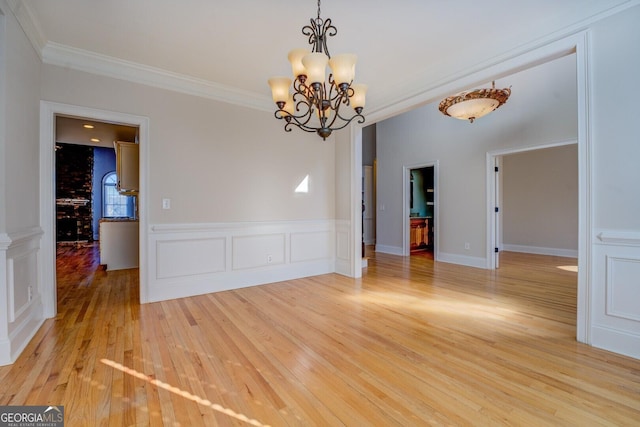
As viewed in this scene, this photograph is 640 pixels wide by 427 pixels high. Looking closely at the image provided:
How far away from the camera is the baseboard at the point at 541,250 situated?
651 centimetres

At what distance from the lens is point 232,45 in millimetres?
2893

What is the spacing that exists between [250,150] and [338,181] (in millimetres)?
1574

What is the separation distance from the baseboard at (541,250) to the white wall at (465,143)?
9.50ft

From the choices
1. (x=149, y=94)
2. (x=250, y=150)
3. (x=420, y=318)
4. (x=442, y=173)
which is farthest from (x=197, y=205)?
(x=442, y=173)

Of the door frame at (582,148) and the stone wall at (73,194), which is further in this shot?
the stone wall at (73,194)

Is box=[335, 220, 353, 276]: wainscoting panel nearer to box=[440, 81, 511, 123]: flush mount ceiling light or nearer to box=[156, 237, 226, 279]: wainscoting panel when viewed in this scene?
box=[156, 237, 226, 279]: wainscoting panel

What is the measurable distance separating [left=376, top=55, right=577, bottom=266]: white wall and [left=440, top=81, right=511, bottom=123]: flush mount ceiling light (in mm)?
1036

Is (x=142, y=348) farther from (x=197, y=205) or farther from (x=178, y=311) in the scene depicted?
(x=197, y=205)

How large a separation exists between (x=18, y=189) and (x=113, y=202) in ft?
29.4

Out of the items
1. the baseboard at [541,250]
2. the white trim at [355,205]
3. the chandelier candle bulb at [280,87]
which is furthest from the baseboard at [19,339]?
the baseboard at [541,250]

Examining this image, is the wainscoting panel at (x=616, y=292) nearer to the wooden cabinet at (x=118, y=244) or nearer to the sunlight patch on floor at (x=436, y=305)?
the sunlight patch on floor at (x=436, y=305)

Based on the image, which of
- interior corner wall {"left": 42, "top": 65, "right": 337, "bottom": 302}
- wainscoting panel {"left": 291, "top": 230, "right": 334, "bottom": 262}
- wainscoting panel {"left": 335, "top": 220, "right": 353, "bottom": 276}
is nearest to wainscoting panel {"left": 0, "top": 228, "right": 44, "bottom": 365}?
interior corner wall {"left": 42, "top": 65, "right": 337, "bottom": 302}

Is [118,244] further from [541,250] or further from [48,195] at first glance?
[541,250]

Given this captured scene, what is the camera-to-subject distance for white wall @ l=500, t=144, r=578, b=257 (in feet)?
21.6
